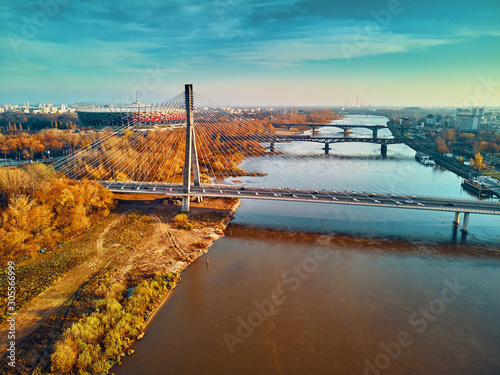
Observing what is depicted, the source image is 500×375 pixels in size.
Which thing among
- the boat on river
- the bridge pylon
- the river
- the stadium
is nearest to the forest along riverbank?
the bridge pylon

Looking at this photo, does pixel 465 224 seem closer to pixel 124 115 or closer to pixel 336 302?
pixel 336 302

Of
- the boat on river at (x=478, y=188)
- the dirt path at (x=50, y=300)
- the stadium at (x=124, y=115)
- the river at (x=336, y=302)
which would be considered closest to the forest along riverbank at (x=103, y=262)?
the dirt path at (x=50, y=300)

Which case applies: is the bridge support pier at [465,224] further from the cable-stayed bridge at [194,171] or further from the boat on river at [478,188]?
the boat on river at [478,188]

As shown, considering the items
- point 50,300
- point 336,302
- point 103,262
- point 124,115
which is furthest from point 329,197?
point 124,115

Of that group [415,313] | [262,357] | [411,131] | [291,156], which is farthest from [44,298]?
[411,131]

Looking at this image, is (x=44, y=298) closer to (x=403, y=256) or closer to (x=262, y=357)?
(x=262, y=357)
